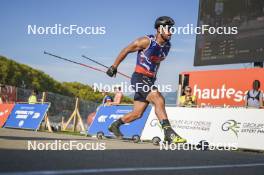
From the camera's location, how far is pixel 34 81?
186 feet

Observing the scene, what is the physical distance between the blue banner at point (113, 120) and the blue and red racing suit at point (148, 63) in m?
6.46

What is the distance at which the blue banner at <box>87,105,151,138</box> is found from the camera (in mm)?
13359

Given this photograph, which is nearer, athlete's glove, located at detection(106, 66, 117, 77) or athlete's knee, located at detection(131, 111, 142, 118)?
athlete's glove, located at detection(106, 66, 117, 77)

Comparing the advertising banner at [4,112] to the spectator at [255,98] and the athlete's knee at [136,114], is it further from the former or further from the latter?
the athlete's knee at [136,114]

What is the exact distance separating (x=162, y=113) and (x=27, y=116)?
12.4 meters

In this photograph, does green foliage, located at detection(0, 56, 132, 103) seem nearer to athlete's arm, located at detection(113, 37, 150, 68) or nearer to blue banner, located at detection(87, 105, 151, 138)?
blue banner, located at detection(87, 105, 151, 138)

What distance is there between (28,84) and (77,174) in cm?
5272

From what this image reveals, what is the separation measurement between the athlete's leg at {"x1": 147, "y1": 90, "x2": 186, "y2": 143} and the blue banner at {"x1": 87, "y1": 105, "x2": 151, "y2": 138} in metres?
6.49

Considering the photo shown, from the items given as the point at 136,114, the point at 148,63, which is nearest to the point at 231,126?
the point at 136,114

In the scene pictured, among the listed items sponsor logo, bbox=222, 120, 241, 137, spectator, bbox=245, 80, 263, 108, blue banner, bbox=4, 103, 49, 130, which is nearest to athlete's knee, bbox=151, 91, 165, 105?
sponsor logo, bbox=222, 120, 241, 137

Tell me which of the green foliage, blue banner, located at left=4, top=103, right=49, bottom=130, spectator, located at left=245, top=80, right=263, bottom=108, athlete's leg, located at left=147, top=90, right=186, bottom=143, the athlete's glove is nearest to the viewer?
athlete's leg, located at left=147, top=90, right=186, bottom=143

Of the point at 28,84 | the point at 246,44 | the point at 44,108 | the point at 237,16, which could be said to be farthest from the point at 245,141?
the point at 28,84

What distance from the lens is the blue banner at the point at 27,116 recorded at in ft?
57.5

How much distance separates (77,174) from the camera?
11.8 feet
